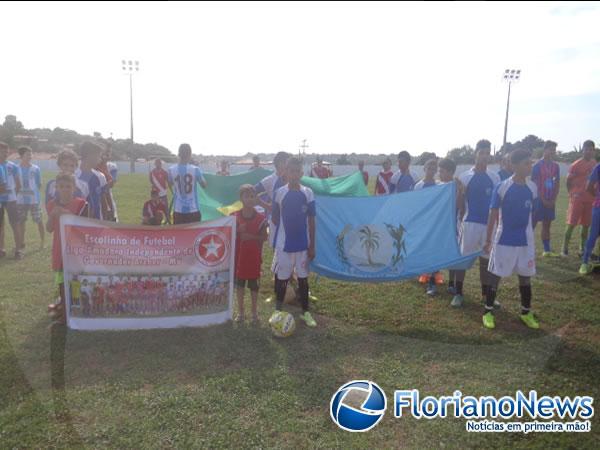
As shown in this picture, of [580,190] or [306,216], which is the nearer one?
[306,216]

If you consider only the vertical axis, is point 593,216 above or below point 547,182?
below

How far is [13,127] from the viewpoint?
243 ft

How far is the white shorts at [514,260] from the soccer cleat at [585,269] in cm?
354

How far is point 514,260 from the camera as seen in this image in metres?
5.49

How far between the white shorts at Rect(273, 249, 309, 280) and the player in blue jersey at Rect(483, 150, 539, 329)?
241 cm

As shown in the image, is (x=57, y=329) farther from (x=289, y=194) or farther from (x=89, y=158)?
(x=289, y=194)

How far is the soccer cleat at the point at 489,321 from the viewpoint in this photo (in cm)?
554

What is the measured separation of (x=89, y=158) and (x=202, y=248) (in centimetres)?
217

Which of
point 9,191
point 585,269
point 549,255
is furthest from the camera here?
point 549,255

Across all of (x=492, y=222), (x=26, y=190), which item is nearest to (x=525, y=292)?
(x=492, y=222)

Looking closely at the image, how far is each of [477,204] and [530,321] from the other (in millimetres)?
1733

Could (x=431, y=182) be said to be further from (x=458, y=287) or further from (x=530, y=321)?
Answer: (x=530, y=321)

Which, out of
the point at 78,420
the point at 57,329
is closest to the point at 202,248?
the point at 57,329

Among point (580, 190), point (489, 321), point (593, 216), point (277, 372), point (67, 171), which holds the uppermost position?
point (67, 171)
